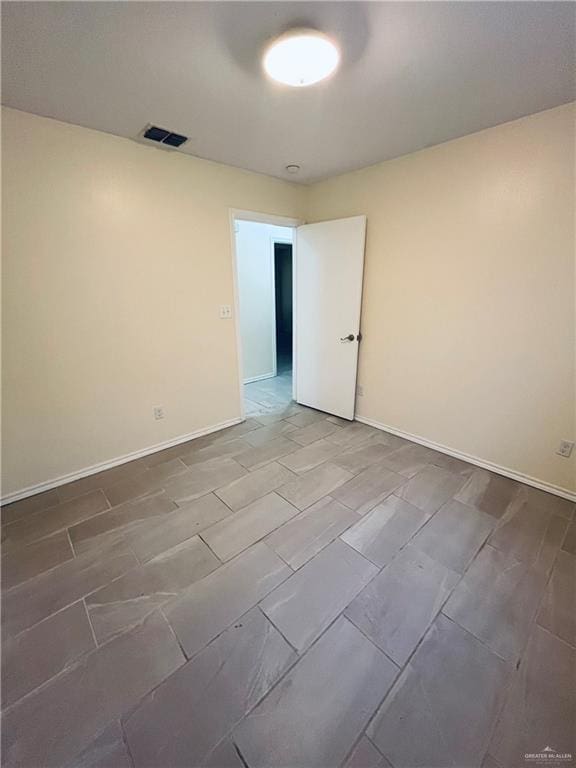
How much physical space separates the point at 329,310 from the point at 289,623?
107 inches

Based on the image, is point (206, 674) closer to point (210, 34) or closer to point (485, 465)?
point (485, 465)

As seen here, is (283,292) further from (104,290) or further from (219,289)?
(104,290)

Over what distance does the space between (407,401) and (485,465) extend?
2.66 feet

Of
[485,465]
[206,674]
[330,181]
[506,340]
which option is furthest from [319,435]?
[330,181]

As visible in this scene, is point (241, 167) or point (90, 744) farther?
point (241, 167)

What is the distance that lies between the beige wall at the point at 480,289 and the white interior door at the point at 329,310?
16 centimetres

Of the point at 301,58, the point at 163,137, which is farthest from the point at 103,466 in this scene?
the point at 301,58

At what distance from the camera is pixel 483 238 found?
224 centimetres

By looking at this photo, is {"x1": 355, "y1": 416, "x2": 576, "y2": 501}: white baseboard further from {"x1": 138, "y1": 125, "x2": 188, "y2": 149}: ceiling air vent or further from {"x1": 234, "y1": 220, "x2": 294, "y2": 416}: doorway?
{"x1": 138, "y1": 125, "x2": 188, "y2": 149}: ceiling air vent

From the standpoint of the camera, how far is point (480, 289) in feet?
7.61

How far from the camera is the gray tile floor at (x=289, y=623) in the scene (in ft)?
3.34

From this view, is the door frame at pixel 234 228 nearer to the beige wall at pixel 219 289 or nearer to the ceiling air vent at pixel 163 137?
the beige wall at pixel 219 289

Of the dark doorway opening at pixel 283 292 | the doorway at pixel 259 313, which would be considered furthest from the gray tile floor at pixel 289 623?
the dark doorway opening at pixel 283 292

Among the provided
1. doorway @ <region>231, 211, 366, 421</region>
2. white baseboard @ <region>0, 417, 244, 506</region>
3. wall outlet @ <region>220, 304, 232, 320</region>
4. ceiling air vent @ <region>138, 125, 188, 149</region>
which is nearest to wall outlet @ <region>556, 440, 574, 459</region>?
doorway @ <region>231, 211, 366, 421</region>
